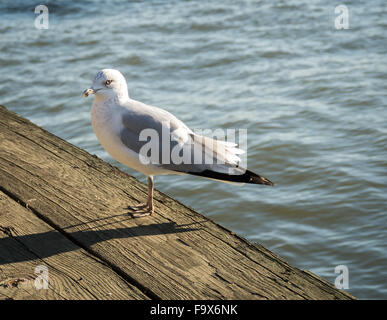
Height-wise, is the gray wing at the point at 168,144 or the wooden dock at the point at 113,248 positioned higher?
the gray wing at the point at 168,144

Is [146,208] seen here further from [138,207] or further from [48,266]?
[48,266]

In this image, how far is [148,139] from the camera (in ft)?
10.0

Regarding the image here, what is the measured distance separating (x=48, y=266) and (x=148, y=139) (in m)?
0.89

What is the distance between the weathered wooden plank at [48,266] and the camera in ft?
7.42

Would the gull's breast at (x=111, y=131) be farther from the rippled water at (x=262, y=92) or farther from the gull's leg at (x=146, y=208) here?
the rippled water at (x=262, y=92)

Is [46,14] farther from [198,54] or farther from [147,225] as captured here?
[147,225]

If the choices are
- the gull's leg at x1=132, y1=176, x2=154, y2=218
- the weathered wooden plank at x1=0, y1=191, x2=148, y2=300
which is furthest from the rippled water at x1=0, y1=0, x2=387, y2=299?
the weathered wooden plank at x1=0, y1=191, x2=148, y2=300

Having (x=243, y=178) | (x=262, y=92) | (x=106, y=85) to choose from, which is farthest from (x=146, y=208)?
(x=262, y=92)

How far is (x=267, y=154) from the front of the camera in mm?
6000

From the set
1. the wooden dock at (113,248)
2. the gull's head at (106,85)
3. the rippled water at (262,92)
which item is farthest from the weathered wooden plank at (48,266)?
the rippled water at (262,92)

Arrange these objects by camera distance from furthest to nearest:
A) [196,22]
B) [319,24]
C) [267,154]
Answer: [196,22]
[319,24]
[267,154]

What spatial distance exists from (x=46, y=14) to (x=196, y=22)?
2995mm

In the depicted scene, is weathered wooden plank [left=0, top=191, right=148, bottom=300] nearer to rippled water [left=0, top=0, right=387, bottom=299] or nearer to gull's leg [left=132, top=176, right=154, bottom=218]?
gull's leg [left=132, top=176, right=154, bottom=218]
